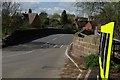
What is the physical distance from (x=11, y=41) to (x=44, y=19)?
84.6m

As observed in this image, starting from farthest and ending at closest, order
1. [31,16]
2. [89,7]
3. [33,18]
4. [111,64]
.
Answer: [31,16] → [33,18] → [89,7] → [111,64]

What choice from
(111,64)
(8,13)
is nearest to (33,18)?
(8,13)

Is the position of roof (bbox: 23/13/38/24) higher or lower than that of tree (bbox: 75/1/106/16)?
lower

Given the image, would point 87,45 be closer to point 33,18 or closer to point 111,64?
point 111,64

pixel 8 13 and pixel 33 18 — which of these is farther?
pixel 33 18

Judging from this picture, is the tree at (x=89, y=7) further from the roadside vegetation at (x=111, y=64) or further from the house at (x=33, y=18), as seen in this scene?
the house at (x=33, y=18)

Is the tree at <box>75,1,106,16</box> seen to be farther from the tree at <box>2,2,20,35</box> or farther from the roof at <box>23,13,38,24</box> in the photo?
the roof at <box>23,13,38,24</box>

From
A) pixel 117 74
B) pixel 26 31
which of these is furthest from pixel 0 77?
pixel 26 31

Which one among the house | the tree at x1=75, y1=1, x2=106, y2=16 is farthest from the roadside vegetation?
the house

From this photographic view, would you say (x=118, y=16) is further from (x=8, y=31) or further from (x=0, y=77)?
(x=8, y=31)

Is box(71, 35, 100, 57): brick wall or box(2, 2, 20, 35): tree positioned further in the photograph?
box(2, 2, 20, 35): tree

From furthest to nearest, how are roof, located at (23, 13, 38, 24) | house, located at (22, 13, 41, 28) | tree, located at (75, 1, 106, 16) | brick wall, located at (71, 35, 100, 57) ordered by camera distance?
1. roof, located at (23, 13, 38, 24)
2. house, located at (22, 13, 41, 28)
3. tree, located at (75, 1, 106, 16)
4. brick wall, located at (71, 35, 100, 57)

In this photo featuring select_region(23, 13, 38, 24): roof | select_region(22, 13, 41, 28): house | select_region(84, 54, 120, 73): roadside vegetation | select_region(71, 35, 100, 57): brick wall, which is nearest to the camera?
select_region(84, 54, 120, 73): roadside vegetation

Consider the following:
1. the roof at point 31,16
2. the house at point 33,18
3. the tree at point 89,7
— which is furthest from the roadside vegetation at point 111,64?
the roof at point 31,16
